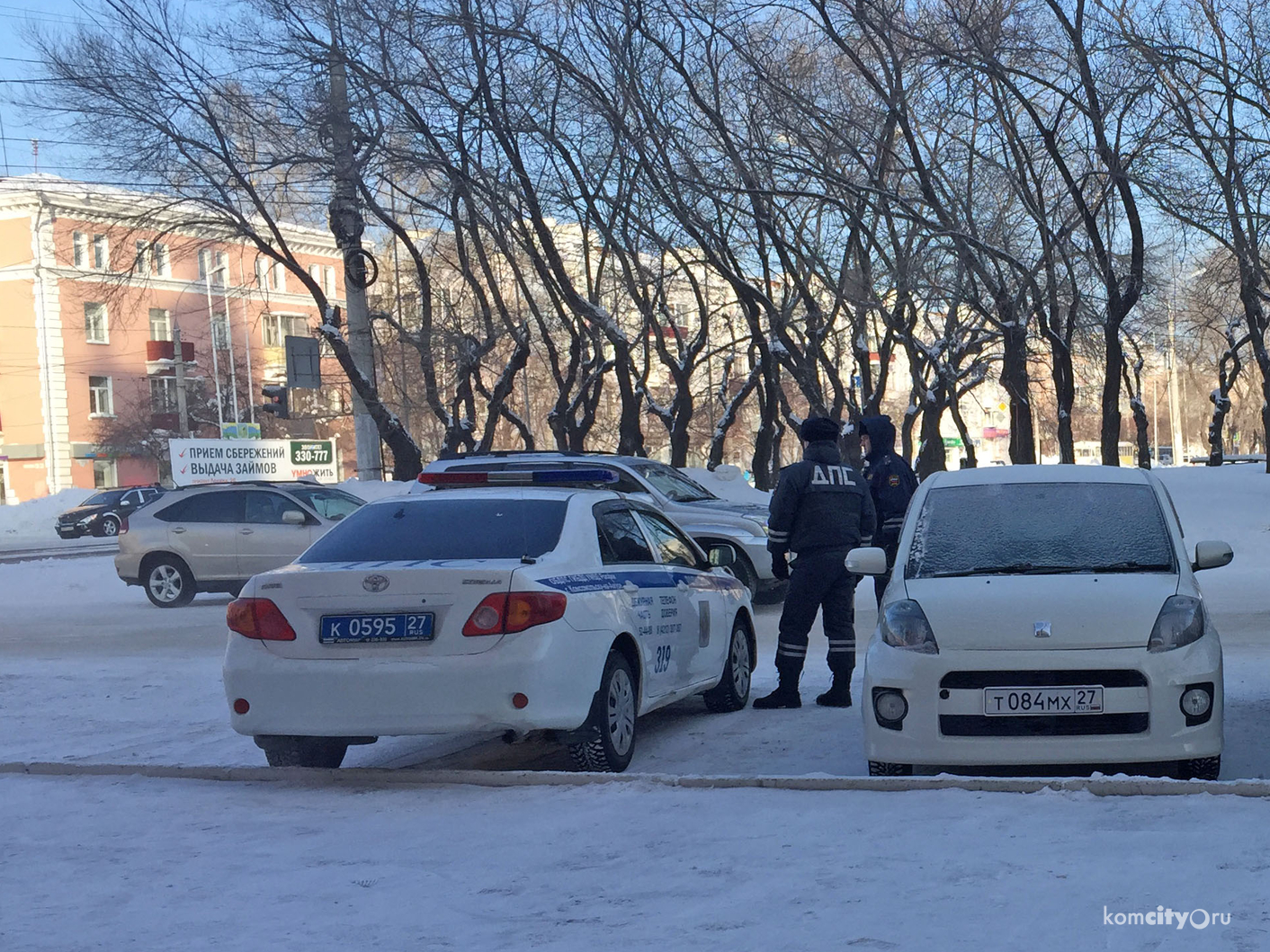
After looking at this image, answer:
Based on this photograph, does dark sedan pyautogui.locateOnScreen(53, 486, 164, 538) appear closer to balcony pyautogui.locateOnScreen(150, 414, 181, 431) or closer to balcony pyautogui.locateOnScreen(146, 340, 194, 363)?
balcony pyautogui.locateOnScreen(150, 414, 181, 431)

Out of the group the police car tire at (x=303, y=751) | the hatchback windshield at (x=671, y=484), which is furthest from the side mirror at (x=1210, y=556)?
the hatchback windshield at (x=671, y=484)

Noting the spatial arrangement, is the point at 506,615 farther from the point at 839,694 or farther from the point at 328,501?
the point at 328,501

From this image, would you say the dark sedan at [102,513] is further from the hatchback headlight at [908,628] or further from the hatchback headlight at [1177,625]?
the hatchback headlight at [1177,625]

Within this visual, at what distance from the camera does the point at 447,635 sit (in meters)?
6.35

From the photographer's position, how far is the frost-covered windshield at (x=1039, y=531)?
6598 millimetres

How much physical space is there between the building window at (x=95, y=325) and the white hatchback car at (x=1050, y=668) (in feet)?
199

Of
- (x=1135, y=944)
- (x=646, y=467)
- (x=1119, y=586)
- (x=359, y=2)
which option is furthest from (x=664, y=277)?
(x=1135, y=944)

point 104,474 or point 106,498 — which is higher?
point 104,474

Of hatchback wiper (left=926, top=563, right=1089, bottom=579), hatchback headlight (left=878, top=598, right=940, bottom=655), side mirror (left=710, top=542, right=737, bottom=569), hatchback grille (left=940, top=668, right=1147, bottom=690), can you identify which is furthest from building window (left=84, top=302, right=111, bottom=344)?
hatchback grille (left=940, top=668, right=1147, bottom=690)

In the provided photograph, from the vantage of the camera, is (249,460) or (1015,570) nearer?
(1015,570)

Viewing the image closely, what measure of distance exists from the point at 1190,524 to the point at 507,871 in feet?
68.8

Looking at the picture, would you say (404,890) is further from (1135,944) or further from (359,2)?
(359,2)

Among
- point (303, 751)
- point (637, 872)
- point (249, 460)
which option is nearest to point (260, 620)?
point (303, 751)

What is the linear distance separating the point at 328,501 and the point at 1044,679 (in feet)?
44.8
